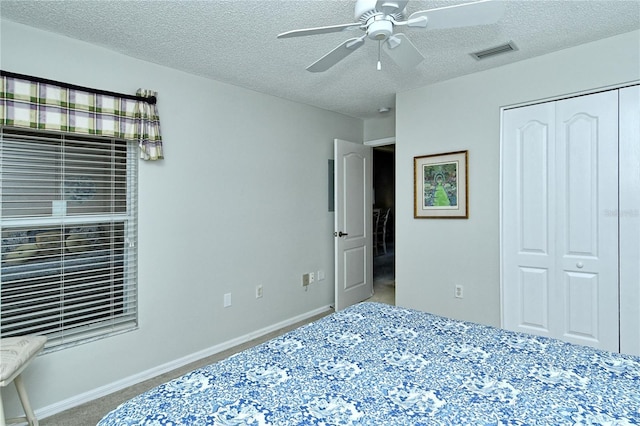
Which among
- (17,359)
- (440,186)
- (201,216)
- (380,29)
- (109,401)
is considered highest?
(380,29)

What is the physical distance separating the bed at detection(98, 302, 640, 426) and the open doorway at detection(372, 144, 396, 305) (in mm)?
3519

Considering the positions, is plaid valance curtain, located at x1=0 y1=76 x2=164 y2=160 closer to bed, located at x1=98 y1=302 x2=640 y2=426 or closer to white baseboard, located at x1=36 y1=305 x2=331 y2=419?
white baseboard, located at x1=36 y1=305 x2=331 y2=419

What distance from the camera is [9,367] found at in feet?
5.51

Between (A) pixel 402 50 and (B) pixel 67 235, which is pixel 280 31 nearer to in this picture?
(A) pixel 402 50

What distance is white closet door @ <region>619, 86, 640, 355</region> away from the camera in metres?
2.37

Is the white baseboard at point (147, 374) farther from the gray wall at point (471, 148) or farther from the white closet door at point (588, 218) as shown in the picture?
the white closet door at point (588, 218)

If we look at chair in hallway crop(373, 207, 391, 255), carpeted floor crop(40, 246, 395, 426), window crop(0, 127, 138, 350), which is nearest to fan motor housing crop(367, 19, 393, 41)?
window crop(0, 127, 138, 350)

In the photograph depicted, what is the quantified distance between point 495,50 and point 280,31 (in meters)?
1.60

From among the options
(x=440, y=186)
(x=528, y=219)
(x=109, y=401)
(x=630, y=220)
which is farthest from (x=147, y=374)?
(x=630, y=220)

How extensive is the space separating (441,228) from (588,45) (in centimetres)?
174

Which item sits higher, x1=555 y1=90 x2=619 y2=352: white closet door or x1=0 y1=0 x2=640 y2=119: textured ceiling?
x1=0 y1=0 x2=640 y2=119: textured ceiling

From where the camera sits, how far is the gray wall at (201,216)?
90.0 inches

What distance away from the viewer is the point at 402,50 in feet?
6.05

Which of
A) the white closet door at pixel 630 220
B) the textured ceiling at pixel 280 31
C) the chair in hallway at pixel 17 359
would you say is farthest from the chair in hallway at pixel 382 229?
the chair in hallway at pixel 17 359
